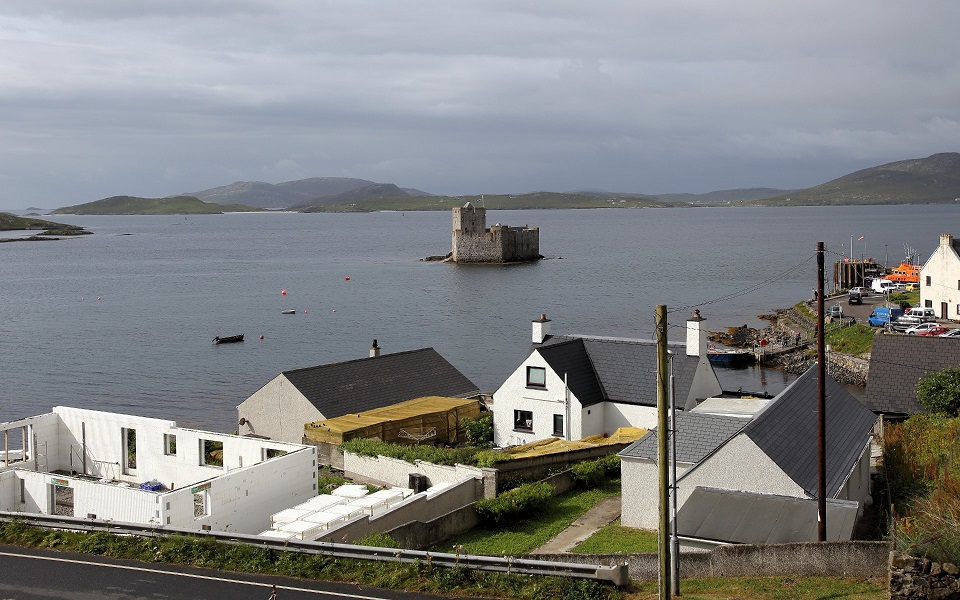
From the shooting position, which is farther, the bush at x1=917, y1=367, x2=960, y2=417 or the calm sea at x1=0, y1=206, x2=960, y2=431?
the calm sea at x1=0, y1=206, x2=960, y2=431

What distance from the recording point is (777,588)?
15.8m

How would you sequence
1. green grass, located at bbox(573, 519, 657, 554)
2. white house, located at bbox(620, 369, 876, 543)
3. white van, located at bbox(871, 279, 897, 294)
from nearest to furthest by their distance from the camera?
1. white house, located at bbox(620, 369, 876, 543)
2. green grass, located at bbox(573, 519, 657, 554)
3. white van, located at bbox(871, 279, 897, 294)

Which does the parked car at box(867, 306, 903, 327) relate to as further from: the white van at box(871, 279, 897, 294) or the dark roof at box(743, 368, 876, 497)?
the dark roof at box(743, 368, 876, 497)

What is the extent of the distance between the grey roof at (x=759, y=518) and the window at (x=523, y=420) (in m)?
13.1

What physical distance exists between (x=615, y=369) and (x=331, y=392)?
1111 centimetres

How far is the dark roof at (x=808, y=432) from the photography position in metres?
21.9

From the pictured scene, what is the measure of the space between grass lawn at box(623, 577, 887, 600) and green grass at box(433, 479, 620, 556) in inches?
259

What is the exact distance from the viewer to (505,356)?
7338cm

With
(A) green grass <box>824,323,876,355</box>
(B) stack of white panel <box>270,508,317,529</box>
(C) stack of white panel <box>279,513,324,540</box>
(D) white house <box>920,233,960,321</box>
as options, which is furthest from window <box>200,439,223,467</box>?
(D) white house <box>920,233,960,321</box>

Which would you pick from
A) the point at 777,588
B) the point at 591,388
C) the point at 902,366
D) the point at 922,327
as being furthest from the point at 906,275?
the point at 777,588

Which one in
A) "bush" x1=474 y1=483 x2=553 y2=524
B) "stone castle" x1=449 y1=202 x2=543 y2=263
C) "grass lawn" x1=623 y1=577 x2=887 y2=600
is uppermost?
"stone castle" x1=449 y1=202 x2=543 y2=263

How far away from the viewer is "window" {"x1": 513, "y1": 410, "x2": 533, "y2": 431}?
34219mm

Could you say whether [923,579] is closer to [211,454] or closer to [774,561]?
[774,561]

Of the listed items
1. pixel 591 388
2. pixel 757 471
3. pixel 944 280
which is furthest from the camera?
pixel 944 280
